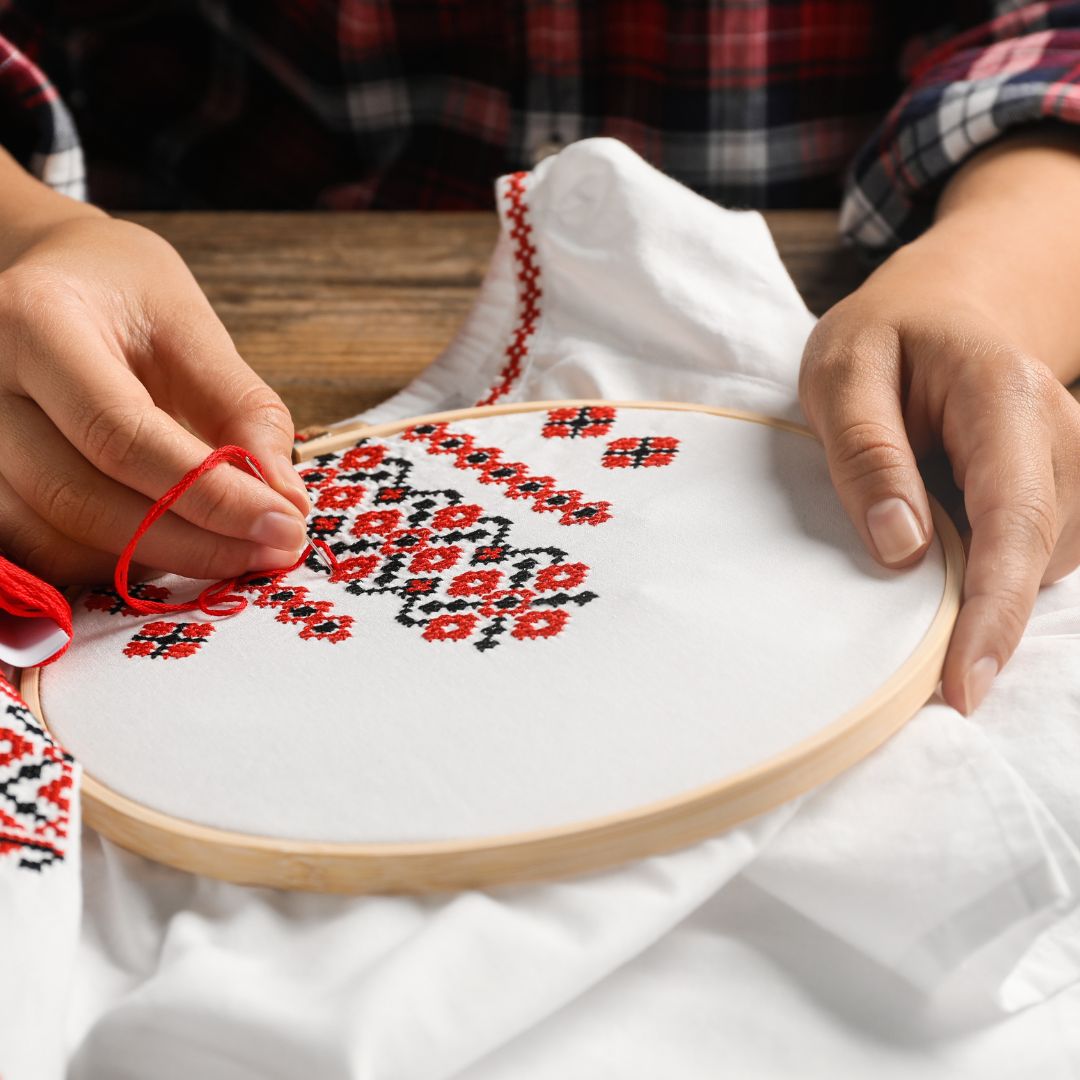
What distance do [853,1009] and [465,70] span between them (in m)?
1.27

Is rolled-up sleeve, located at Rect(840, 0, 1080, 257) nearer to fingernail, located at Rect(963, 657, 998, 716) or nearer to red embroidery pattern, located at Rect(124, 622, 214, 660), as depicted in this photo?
fingernail, located at Rect(963, 657, 998, 716)

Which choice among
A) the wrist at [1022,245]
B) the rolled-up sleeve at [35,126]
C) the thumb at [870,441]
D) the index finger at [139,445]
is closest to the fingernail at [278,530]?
the index finger at [139,445]

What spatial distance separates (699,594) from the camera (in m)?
0.59

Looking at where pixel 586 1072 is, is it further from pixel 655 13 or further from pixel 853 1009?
pixel 655 13

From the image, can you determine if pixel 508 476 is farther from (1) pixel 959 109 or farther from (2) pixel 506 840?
(1) pixel 959 109

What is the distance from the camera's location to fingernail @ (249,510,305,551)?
63 centimetres

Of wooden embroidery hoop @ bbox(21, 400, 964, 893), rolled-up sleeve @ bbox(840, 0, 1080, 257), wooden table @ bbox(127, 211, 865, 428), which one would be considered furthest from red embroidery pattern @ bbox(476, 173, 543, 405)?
wooden embroidery hoop @ bbox(21, 400, 964, 893)

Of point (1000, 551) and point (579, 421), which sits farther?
point (579, 421)

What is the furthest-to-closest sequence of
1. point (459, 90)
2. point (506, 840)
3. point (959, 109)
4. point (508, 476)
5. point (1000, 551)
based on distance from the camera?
point (459, 90), point (959, 109), point (508, 476), point (1000, 551), point (506, 840)

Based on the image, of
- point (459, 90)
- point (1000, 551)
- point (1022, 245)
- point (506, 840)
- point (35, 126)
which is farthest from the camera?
point (459, 90)

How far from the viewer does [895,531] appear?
598 millimetres

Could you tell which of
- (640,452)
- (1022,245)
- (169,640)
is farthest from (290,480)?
(1022,245)

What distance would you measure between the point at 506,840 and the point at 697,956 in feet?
0.35

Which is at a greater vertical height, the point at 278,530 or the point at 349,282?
the point at 278,530
